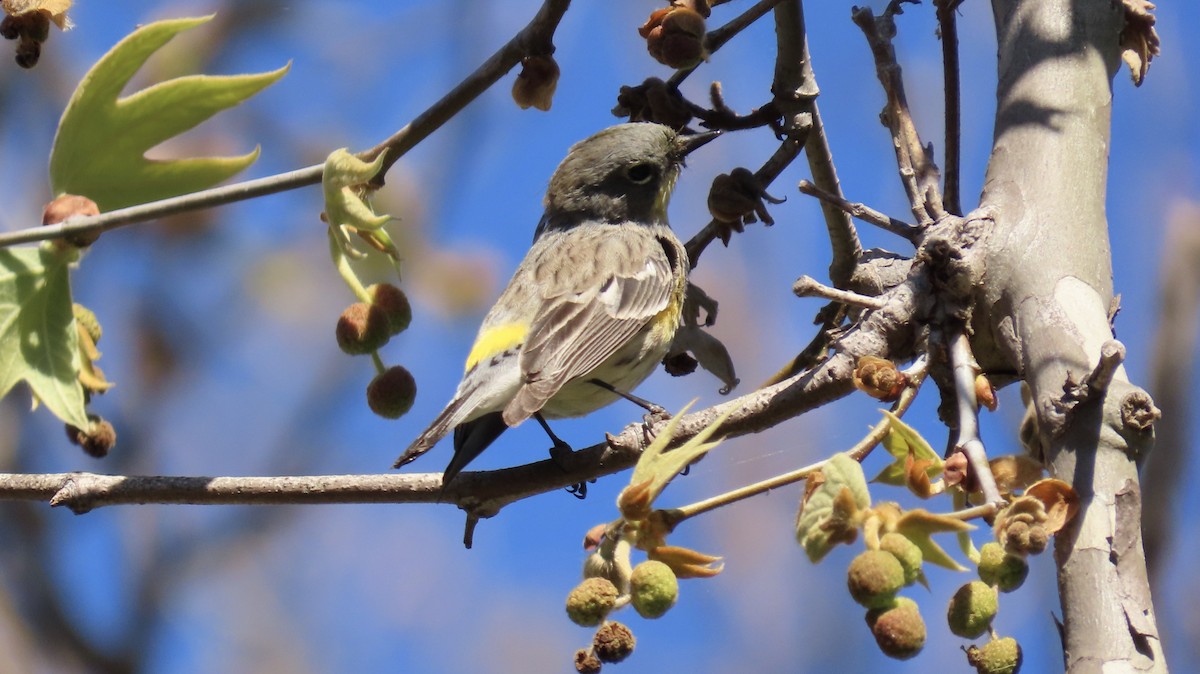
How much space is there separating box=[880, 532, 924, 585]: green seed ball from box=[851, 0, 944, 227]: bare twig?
90 cm

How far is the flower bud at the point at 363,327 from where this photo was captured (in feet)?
7.75

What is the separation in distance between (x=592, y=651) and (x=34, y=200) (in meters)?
7.05

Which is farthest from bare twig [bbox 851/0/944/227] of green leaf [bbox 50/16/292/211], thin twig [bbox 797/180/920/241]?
green leaf [bbox 50/16/292/211]

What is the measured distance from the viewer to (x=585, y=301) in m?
3.72

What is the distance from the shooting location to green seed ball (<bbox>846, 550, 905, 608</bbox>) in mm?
1422

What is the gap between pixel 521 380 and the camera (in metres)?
3.27

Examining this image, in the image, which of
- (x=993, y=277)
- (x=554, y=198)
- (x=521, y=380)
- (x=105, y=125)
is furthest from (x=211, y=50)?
(x=993, y=277)

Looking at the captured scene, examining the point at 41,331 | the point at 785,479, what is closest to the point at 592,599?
the point at 785,479

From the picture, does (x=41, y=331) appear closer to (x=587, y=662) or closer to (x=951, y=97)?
(x=587, y=662)

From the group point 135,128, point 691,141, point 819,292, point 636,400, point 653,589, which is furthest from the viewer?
point 691,141

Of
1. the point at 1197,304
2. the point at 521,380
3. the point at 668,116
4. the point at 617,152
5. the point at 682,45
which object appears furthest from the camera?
the point at 1197,304

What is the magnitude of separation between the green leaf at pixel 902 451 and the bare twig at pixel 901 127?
607 millimetres

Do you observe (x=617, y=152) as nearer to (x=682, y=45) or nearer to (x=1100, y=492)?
(x=682, y=45)

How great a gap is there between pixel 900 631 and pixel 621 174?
122 inches
